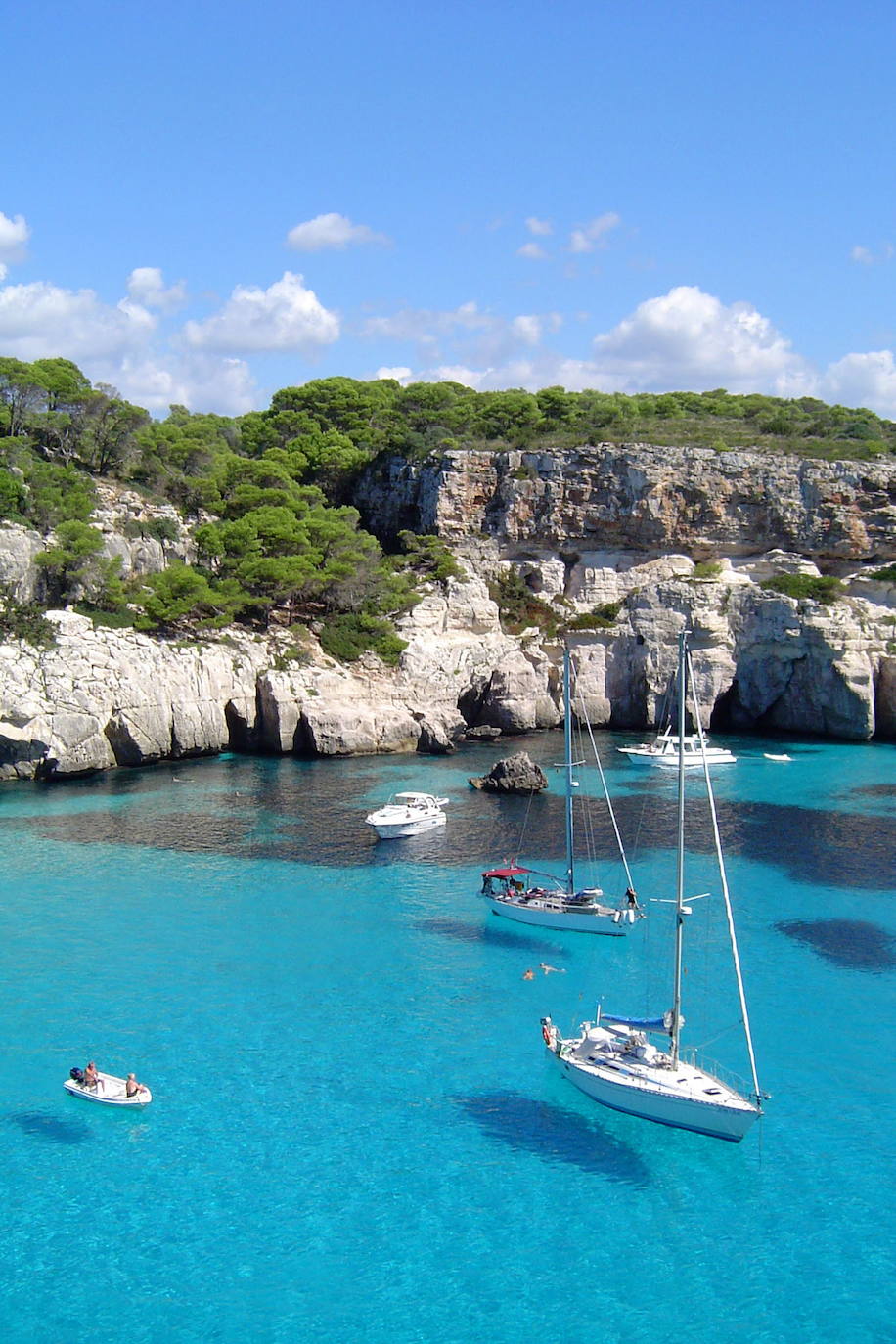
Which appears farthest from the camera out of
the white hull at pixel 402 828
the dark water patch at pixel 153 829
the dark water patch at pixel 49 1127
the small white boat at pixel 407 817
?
the small white boat at pixel 407 817

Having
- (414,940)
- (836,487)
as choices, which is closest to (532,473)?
(836,487)

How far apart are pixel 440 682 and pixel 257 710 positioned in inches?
384

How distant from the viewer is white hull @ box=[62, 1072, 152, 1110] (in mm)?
19141

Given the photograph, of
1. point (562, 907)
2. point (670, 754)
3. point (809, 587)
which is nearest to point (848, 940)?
point (562, 907)

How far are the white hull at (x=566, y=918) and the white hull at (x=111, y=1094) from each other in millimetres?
11797

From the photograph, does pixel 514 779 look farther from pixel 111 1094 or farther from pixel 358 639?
pixel 111 1094

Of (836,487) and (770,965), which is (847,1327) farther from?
(836,487)

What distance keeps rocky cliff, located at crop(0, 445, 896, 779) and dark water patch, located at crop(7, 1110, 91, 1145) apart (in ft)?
91.9

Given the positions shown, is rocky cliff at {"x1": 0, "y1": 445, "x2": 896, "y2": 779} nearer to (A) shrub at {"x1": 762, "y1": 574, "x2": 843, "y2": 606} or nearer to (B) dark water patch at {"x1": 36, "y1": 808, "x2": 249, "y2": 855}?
(A) shrub at {"x1": 762, "y1": 574, "x2": 843, "y2": 606}

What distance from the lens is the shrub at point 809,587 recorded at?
60312mm

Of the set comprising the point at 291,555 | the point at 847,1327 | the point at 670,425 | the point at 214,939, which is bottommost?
the point at 847,1327

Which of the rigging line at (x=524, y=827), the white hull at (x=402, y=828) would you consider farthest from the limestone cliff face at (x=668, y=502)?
the white hull at (x=402, y=828)

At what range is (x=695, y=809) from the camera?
42.7 m

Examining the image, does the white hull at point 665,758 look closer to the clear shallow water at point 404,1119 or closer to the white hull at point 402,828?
the clear shallow water at point 404,1119
